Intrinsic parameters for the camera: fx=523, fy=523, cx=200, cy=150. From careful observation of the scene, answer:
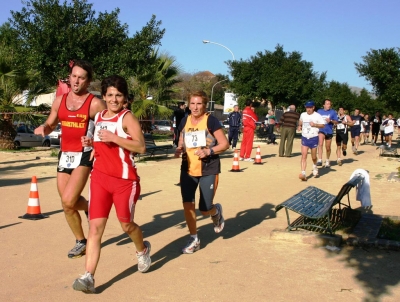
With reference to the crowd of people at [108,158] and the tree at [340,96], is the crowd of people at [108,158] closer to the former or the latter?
the crowd of people at [108,158]

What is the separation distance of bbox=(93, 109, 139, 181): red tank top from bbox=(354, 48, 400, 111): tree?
21159 millimetres

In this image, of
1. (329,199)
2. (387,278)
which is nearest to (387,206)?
(329,199)

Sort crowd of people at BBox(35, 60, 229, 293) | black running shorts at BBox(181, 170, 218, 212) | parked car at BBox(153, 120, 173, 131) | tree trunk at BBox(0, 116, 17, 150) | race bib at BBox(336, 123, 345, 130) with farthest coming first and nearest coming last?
1. parked car at BBox(153, 120, 173, 131)
2. tree trunk at BBox(0, 116, 17, 150)
3. race bib at BBox(336, 123, 345, 130)
4. black running shorts at BBox(181, 170, 218, 212)
5. crowd of people at BBox(35, 60, 229, 293)

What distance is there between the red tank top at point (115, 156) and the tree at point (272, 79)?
31407 mm

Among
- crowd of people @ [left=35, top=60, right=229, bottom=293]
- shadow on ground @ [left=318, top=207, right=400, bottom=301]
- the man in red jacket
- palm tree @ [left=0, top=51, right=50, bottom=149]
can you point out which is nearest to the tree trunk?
palm tree @ [left=0, top=51, right=50, bottom=149]

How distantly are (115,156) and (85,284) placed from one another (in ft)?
3.94

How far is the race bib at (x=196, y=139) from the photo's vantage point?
6.11 m

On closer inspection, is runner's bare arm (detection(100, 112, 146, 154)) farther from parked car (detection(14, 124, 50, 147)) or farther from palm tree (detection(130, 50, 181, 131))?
parked car (detection(14, 124, 50, 147))

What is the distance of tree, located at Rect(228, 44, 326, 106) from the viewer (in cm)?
3594

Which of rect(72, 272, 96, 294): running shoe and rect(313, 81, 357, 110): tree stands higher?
rect(313, 81, 357, 110): tree

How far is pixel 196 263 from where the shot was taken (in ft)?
18.9

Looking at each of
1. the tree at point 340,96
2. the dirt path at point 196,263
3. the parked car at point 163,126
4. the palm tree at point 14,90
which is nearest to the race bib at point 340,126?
the dirt path at point 196,263

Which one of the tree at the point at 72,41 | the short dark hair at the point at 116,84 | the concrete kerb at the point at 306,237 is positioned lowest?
the concrete kerb at the point at 306,237

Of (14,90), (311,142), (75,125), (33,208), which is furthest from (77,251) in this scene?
(14,90)
